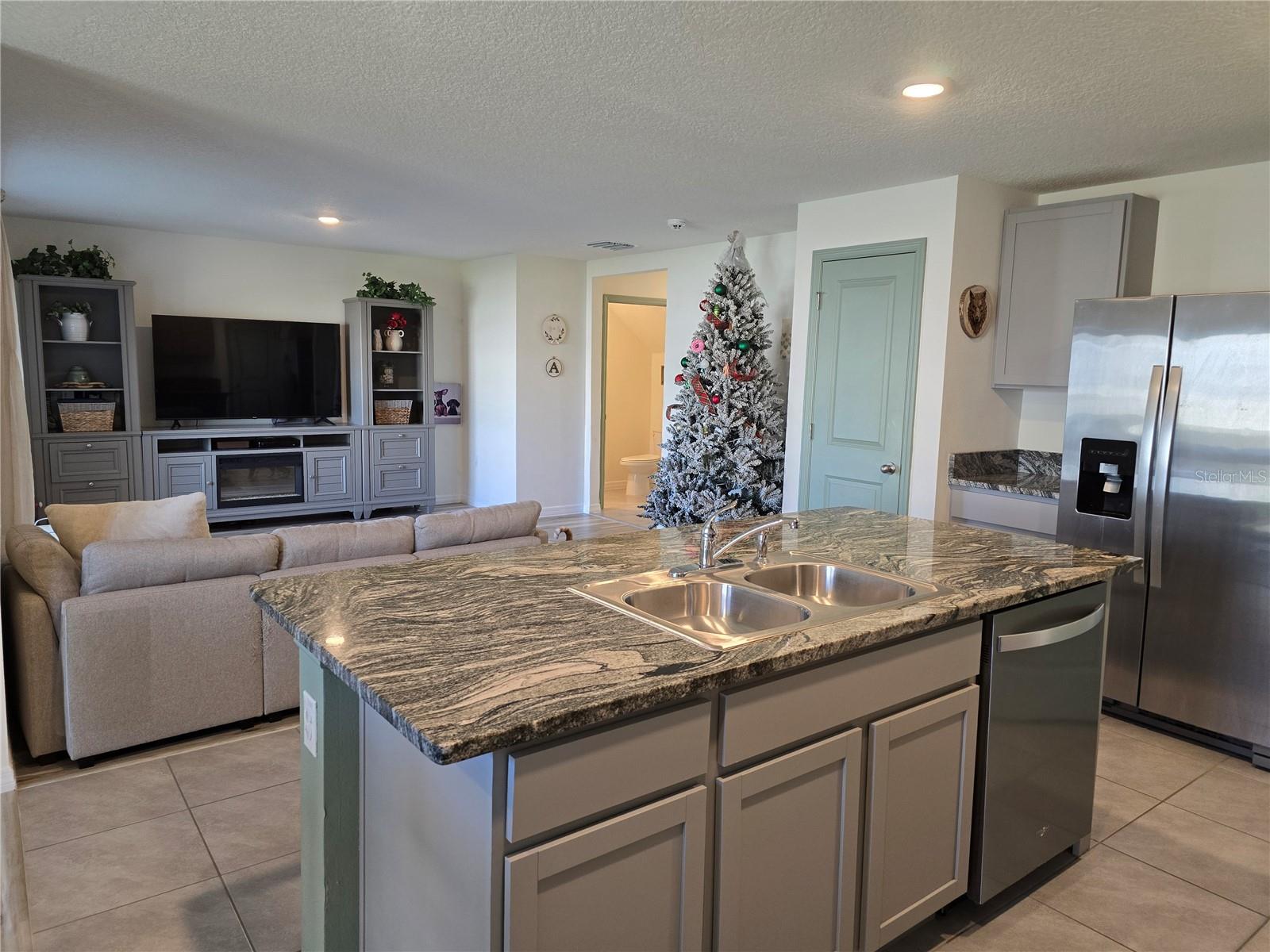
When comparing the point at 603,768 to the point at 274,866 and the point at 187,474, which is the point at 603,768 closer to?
the point at 274,866

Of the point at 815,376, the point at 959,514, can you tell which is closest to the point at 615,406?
the point at 815,376

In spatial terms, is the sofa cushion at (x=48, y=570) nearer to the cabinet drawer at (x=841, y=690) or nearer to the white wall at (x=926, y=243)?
the cabinet drawer at (x=841, y=690)

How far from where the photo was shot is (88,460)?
6.37 meters

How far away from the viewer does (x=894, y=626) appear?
1.84 metres

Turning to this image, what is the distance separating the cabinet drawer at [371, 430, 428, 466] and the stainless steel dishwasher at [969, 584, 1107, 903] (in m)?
6.48

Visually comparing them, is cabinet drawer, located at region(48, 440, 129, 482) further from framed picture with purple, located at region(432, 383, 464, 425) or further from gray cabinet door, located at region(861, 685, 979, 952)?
gray cabinet door, located at region(861, 685, 979, 952)

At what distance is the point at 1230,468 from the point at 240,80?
4.03m

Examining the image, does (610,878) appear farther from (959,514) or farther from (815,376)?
(815,376)

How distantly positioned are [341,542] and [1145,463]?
3.33 meters

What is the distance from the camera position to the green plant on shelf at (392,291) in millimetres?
7586

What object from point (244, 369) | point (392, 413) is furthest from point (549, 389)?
point (244, 369)

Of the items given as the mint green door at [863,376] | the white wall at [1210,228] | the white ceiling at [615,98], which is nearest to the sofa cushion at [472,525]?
the white ceiling at [615,98]

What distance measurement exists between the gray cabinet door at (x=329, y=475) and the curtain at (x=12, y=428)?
3228 millimetres

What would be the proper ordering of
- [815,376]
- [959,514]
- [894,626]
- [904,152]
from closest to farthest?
1. [894,626]
2. [904,152]
3. [959,514]
4. [815,376]
